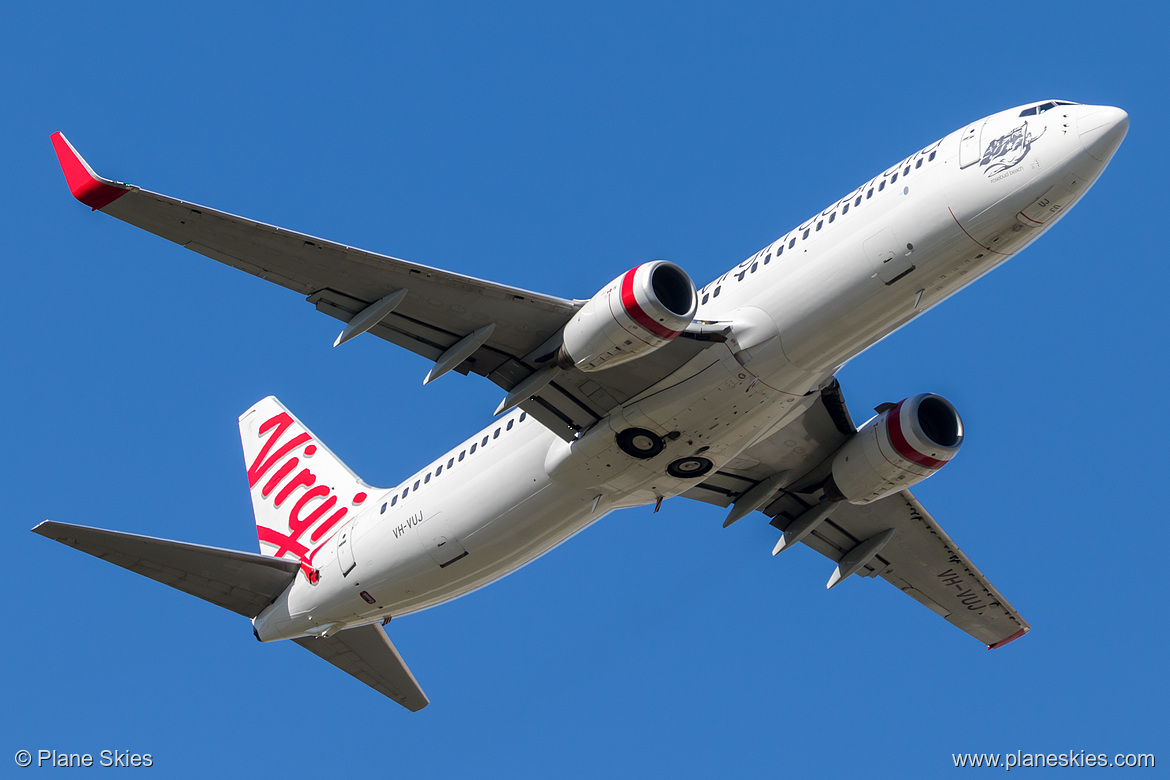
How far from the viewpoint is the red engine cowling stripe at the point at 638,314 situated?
2488 cm

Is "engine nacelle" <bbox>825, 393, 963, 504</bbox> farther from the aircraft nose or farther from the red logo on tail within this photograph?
the red logo on tail

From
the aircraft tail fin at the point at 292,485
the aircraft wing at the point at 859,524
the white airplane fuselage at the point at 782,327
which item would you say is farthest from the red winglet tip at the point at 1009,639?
the aircraft tail fin at the point at 292,485

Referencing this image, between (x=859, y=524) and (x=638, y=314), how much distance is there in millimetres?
Result: 13846

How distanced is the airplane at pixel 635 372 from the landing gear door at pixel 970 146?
0.05 m

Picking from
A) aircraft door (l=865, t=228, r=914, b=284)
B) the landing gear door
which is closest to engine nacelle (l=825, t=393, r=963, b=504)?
aircraft door (l=865, t=228, r=914, b=284)

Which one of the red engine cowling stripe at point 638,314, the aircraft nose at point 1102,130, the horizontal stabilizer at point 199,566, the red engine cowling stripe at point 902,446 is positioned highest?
the aircraft nose at point 1102,130

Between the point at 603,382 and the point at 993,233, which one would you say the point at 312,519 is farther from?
the point at 993,233

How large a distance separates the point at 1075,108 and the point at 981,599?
16187 millimetres

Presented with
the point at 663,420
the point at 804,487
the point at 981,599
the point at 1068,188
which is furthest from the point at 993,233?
the point at 981,599

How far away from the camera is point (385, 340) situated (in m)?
27.4

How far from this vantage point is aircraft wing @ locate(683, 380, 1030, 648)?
32.6 metres

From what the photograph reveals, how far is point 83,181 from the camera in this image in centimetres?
2361

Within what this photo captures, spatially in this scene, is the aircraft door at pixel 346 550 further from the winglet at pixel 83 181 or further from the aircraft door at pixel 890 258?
the aircraft door at pixel 890 258

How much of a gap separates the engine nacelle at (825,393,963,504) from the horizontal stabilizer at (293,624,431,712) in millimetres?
12973
